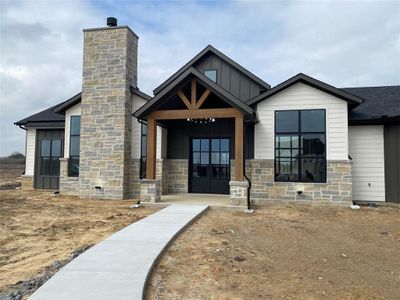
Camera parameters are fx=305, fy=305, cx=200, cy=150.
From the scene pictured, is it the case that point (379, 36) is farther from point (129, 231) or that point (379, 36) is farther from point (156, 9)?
point (129, 231)

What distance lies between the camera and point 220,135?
1293 centimetres

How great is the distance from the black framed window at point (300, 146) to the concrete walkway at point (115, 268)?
5607mm

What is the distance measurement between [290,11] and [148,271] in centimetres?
1219

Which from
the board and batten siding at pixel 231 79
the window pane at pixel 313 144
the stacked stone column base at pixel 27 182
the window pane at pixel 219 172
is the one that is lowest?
the stacked stone column base at pixel 27 182

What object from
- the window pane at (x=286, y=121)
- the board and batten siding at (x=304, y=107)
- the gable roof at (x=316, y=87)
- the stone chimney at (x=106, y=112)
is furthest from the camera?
the stone chimney at (x=106, y=112)

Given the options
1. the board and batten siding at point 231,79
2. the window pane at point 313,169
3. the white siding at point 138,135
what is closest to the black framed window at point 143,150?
the white siding at point 138,135

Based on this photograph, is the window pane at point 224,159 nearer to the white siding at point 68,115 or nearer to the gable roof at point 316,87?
the gable roof at point 316,87

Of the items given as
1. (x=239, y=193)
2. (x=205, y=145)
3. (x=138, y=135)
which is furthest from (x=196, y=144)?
(x=239, y=193)

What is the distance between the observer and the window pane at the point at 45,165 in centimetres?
1545

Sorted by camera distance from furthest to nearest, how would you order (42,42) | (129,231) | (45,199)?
(42,42), (45,199), (129,231)

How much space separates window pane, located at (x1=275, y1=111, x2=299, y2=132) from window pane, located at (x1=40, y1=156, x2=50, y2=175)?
451 inches

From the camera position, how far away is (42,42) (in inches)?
693

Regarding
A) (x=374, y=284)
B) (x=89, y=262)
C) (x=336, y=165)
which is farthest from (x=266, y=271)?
(x=336, y=165)

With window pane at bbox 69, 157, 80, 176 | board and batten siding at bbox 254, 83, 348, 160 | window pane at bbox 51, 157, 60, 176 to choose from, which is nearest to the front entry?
board and batten siding at bbox 254, 83, 348, 160
